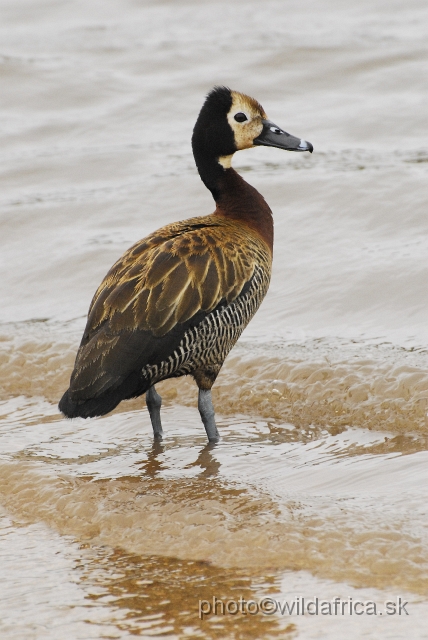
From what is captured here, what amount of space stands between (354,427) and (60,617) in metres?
2.67

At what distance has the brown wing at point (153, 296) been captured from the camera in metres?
5.72

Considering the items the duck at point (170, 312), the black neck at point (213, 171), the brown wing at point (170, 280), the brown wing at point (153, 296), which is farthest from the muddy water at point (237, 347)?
the black neck at point (213, 171)

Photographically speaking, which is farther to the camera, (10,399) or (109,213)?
(109,213)

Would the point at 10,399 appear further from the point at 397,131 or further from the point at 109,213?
the point at 397,131

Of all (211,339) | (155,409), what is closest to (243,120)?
(211,339)

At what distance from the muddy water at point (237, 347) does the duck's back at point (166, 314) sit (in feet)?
1.64

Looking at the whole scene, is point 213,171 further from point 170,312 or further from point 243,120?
point 170,312

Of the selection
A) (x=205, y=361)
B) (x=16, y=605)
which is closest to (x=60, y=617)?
(x=16, y=605)

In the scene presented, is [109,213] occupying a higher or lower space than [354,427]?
higher

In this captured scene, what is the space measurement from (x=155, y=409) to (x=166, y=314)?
780mm

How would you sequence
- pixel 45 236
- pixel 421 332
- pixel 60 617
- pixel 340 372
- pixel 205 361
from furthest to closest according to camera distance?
pixel 45 236 → pixel 421 332 → pixel 340 372 → pixel 205 361 → pixel 60 617

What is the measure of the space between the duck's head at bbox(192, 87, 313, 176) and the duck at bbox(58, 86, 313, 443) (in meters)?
0.51

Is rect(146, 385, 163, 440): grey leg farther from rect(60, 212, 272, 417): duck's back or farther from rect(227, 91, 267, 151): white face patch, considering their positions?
rect(227, 91, 267, 151): white face patch

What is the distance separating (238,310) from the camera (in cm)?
620
